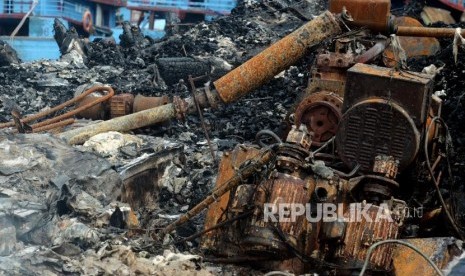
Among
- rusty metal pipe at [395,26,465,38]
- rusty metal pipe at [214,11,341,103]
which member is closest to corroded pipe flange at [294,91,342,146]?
rusty metal pipe at [214,11,341,103]

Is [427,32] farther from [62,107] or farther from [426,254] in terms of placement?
[62,107]

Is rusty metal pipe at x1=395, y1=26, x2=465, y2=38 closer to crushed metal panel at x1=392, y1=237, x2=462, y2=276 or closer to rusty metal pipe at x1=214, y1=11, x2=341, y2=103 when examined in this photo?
rusty metal pipe at x1=214, y1=11, x2=341, y2=103

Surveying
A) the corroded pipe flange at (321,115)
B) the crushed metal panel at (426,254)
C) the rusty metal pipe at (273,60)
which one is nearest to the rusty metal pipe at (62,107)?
the rusty metal pipe at (273,60)

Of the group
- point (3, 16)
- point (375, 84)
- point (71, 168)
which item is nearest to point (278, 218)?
point (375, 84)

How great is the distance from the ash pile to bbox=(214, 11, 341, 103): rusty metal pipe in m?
0.02

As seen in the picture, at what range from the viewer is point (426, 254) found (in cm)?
489

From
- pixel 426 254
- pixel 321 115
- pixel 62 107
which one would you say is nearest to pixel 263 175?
pixel 426 254

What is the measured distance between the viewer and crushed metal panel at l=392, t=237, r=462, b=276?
Result: 15.8 ft

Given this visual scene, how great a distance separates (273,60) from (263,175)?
3085mm

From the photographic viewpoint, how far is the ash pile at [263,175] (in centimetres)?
487

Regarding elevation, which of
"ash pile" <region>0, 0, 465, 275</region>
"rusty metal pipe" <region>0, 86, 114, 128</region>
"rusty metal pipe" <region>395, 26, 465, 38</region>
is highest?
"rusty metal pipe" <region>395, 26, 465, 38</region>

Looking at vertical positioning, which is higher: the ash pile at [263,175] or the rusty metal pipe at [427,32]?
the rusty metal pipe at [427,32]

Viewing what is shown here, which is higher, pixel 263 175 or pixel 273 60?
pixel 273 60

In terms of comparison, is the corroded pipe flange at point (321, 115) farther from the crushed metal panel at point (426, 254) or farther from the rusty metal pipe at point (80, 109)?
the rusty metal pipe at point (80, 109)
